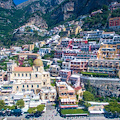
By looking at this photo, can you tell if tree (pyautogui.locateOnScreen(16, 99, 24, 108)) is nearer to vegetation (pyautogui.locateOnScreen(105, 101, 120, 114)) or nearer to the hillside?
vegetation (pyautogui.locateOnScreen(105, 101, 120, 114))

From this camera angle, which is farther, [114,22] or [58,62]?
[114,22]

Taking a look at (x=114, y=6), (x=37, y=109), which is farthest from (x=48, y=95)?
(x=114, y=6)

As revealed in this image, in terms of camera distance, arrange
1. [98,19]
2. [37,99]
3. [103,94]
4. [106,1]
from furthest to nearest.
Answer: [106,1] < [98,19] < [103,94] < [37,99]

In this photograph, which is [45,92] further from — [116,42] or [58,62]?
[116,42]

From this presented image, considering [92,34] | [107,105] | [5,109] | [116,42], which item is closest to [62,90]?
[107,105]

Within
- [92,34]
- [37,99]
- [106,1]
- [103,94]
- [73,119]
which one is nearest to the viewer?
[73,119]
